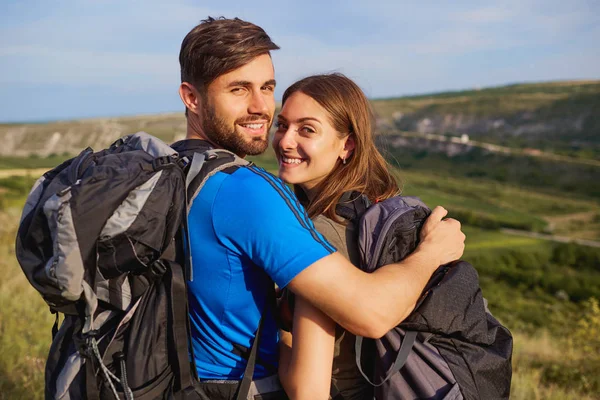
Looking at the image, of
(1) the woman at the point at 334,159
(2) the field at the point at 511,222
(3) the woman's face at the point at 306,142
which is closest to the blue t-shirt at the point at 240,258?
(1) the woman at the point at 334,159

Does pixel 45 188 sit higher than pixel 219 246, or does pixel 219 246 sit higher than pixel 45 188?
pixel 45 188

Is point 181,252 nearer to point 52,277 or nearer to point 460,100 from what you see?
point 52,277

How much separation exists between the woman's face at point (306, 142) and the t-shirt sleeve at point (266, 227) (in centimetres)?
69

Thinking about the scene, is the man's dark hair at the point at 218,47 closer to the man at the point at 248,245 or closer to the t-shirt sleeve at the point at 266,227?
the man at the point at 248,245

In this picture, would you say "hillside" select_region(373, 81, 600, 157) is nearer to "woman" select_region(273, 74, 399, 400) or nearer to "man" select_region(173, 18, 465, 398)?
"woman" select_region(273, 74, 399, 400)

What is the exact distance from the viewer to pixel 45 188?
1.85m

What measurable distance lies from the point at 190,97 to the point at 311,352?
1169mm

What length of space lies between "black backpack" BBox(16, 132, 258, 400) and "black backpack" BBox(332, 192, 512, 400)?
1.65 feet

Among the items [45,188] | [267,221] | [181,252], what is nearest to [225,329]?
[181,252]

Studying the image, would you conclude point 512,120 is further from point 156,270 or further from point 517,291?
point 156,270

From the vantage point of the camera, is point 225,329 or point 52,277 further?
point 225,329

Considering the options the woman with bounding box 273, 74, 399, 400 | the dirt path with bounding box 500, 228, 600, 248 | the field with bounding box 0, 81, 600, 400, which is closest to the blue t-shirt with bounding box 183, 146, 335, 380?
the woman with bounding box 273, 74, 399, 400

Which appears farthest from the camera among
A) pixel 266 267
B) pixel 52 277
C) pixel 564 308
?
pixel 564 308

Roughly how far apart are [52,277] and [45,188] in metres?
0.38
